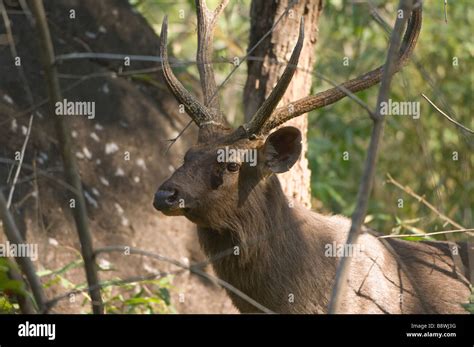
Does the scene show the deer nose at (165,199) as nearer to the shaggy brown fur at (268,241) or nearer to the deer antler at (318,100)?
the shaggy brown fur at (268,241)

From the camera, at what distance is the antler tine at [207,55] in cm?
632

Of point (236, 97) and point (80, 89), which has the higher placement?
point (236, 97)

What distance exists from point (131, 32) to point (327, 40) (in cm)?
536

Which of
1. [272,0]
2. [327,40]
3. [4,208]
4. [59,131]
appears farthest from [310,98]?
[327,40]

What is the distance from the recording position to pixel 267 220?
19.5ft

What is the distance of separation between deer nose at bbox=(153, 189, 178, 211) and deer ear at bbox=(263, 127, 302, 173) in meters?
0.82

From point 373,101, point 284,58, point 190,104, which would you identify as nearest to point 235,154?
point 190,104

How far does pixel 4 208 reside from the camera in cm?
363

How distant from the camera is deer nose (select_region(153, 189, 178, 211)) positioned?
213 inches

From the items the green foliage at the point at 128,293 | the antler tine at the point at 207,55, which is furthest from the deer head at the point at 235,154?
the green foliage at the point at 128,293

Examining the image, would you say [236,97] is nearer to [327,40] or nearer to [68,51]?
[327,40]

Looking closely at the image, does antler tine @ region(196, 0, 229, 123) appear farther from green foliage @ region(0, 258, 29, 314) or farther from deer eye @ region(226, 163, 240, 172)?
green foliage @ region(0, 258, 29, 314)

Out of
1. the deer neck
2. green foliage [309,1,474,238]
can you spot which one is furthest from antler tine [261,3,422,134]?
green foliage [309,1,474,238]
